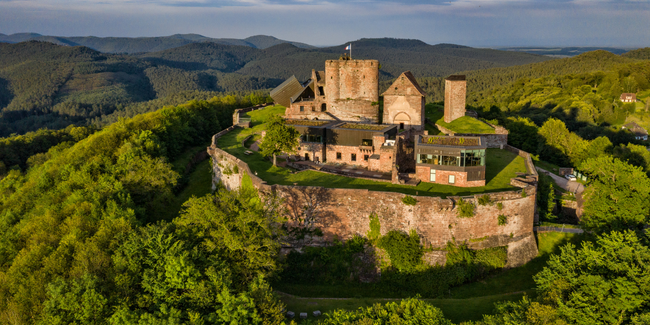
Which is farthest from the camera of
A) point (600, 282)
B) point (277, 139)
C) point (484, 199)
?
point (277, 139)

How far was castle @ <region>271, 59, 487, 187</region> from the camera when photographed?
1348 inches

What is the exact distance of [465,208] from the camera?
29812 millimetres

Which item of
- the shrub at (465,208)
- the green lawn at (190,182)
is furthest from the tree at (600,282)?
the green lawn at (190,182)

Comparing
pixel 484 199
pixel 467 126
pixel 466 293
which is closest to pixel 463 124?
pixel 467 126

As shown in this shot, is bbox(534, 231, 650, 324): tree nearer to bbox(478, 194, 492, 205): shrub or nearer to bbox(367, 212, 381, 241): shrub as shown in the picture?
bbox(478, 194, 492, 205): shrub

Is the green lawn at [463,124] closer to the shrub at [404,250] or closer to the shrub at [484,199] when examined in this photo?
the shrub at [484,199]

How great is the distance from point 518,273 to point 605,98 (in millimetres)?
116327

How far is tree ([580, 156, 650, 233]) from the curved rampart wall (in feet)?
19.2

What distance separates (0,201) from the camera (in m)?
53.2

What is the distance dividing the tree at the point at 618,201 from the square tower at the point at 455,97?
2340cm

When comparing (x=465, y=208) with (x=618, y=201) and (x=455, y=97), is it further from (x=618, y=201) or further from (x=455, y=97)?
(x=455, y=97)

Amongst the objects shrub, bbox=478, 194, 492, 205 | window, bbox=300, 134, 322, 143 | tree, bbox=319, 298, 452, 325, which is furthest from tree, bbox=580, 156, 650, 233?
window, bbox=300, 134, 322, 143

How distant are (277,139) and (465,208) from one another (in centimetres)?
1828

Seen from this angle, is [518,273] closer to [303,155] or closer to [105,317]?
[303,155]
